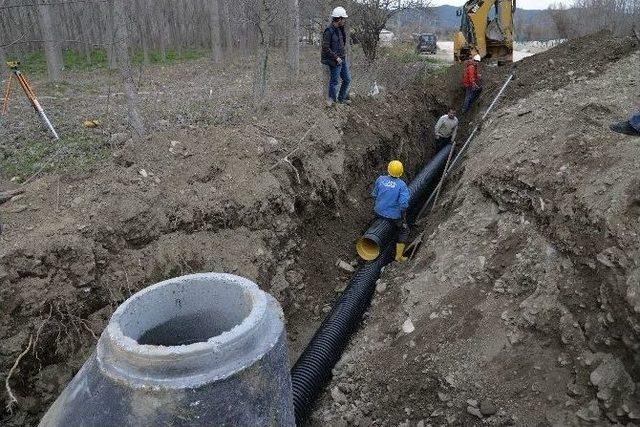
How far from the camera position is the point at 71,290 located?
15.5 feet

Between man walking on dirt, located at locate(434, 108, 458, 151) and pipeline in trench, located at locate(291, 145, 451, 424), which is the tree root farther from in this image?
man walking on dirt, located at locate(434, 108, 458, 151)

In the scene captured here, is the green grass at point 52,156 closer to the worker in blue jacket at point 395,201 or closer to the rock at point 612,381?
the worker in blue jacket at point 395,201

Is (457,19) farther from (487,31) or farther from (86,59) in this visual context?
(487,31)

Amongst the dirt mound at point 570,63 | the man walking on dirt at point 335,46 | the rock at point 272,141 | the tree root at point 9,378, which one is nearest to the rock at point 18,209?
the tree root at point 9,378

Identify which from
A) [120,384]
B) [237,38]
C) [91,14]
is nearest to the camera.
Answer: [120,384]

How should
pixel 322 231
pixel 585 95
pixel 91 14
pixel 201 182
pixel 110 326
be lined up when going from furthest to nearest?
pixel 91 14
pixel 585 95
pixel 322 231
pixel 201 182
pixel 110 326

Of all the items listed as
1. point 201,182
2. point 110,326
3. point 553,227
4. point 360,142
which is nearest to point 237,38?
point 360,142

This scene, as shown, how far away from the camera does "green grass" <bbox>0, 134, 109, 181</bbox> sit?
6.73 metres

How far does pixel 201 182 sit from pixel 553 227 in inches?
168

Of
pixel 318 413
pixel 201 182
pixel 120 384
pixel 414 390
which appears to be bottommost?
A: pixel 318 413

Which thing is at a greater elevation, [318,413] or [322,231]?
[322,231]

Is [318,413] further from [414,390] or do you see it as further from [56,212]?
[56,212]

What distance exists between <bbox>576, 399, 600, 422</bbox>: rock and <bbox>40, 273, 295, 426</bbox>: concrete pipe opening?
104 inches

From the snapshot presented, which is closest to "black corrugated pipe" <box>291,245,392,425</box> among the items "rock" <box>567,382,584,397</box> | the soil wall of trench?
the soil wall of trench
